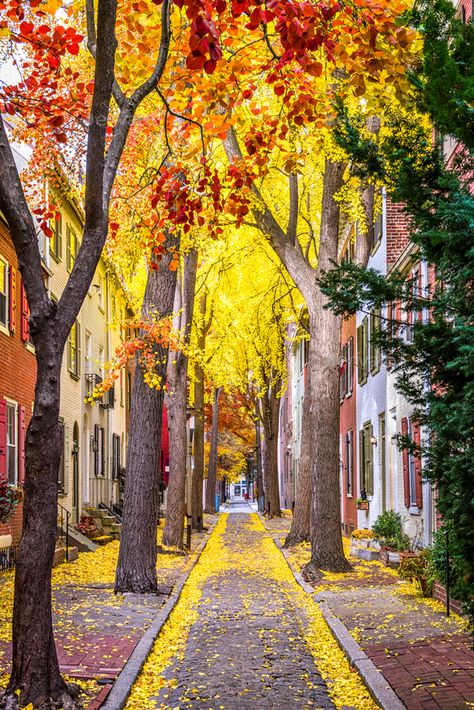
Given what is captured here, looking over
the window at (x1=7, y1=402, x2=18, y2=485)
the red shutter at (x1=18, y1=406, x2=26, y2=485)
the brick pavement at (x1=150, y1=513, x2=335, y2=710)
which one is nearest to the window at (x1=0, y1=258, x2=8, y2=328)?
the window at (x1=7, y1=402, x2=18, y2=485)

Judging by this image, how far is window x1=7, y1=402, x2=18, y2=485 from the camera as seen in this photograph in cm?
1869

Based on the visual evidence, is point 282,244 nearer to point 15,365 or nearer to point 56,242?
point 15,365

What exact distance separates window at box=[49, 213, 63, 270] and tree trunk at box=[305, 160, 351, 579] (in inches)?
308

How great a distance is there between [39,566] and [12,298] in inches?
482

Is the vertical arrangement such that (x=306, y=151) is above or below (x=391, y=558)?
above

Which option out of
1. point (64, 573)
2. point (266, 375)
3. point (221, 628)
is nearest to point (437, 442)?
point (221, 628)

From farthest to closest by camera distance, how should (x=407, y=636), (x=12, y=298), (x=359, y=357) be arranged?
1. (x=359, y=357)
2. (x=12, y=298)
3. (x=407, y=636)

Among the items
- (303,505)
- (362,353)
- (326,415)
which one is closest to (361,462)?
(362,353)

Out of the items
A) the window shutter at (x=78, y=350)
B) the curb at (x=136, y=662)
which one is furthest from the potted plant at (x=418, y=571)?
the window shutter at (x=78, y=350)

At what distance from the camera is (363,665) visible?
864 cm

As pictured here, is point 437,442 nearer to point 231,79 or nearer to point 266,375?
point 231,79

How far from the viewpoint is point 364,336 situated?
2586cm

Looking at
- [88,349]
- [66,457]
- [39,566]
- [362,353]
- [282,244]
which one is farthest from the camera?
[88,349]

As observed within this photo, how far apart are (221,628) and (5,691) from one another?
4.66m
